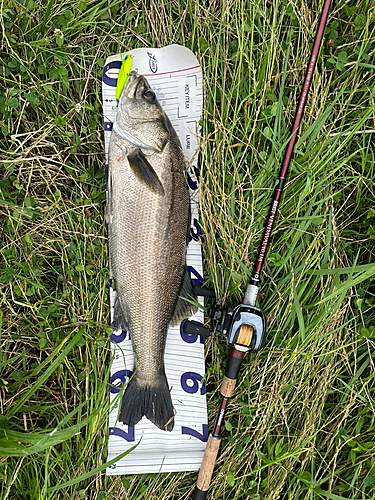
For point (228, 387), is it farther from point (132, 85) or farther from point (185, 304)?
point (132, 85)

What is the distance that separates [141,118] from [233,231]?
0.85 meters

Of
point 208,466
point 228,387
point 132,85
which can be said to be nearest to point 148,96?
point 132,85

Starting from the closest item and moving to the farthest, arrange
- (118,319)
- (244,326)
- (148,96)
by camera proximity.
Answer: (244,326), (148,96), (118,319)

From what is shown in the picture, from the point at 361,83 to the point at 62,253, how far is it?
214 cm

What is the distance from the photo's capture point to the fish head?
2010 mm

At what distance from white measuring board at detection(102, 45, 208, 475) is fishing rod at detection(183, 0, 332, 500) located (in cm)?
17

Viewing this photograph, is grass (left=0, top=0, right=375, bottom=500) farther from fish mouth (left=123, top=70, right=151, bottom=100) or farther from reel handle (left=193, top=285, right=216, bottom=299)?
fish mouth (left=123, top=70, right=151, bottom=100)

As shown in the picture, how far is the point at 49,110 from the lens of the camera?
2209 mm

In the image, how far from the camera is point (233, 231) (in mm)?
2154

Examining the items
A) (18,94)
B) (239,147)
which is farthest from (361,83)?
(18,94)

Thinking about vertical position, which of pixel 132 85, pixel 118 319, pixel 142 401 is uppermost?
pixel 132 85

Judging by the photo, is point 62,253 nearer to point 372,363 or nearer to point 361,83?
point 372,363

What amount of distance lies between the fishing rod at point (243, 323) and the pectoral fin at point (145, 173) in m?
0.67

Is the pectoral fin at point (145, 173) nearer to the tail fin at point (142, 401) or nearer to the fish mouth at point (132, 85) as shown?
the fish mouth at point (132, 85)
